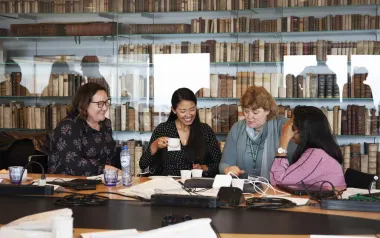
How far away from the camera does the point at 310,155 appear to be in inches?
165

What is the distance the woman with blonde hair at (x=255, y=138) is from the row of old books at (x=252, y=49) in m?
1.64

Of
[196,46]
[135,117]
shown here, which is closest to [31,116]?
[135,117]

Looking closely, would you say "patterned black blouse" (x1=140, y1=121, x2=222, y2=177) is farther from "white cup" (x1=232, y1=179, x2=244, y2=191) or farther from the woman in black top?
"white cup" (x1=232, y1=179, x2=244, y2=191)

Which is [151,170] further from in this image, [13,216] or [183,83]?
[13,216]

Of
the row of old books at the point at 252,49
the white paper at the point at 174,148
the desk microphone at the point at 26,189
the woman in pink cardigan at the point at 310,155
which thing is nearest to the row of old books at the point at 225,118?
the row of old books at the point at 252,49

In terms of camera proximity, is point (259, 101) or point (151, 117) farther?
point (151, 117)

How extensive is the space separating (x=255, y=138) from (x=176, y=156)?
685 millimetres

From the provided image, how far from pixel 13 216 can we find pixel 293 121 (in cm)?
211

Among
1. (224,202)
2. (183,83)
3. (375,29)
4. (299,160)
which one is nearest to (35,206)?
(224,202)

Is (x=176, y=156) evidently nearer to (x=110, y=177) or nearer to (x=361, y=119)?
(x=110, y=177)

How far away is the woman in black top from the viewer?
5336 millimetres

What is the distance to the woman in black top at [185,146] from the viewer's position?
17.5ft

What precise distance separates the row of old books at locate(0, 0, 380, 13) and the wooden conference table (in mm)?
3626

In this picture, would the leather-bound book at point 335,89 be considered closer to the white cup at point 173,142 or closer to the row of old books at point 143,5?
the row of old books at point 143,5
